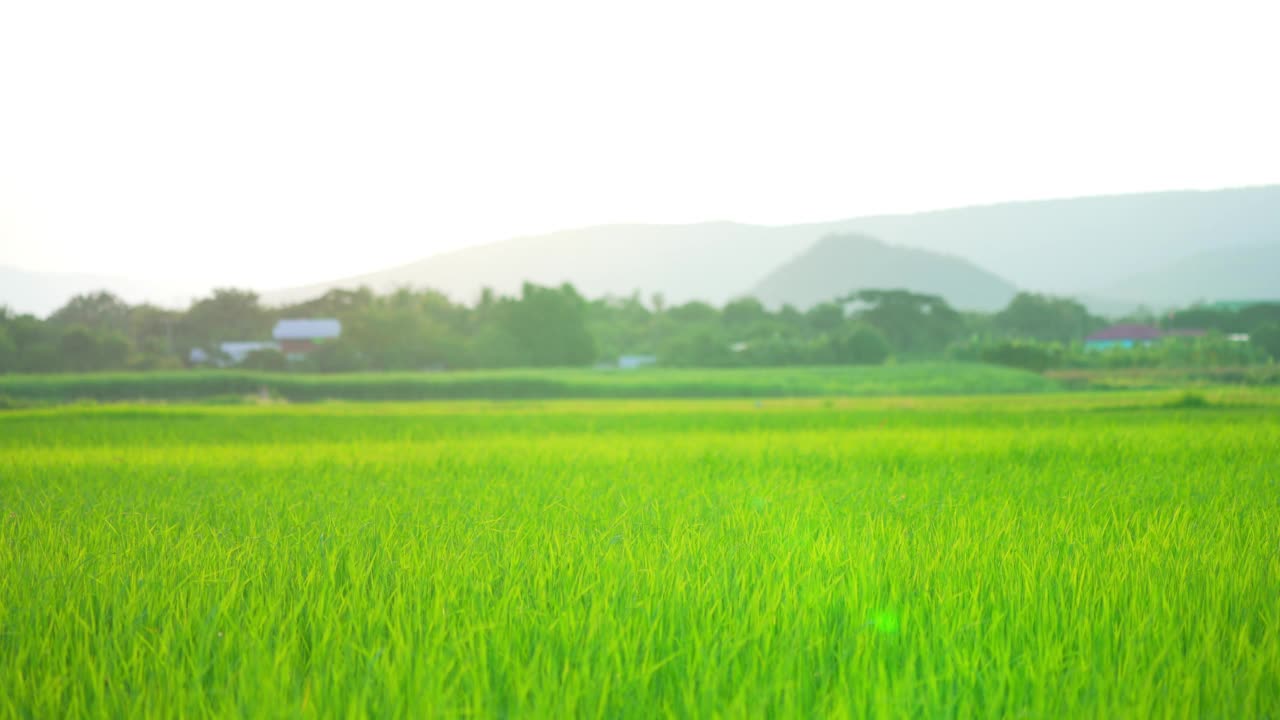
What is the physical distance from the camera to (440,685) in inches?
76.5

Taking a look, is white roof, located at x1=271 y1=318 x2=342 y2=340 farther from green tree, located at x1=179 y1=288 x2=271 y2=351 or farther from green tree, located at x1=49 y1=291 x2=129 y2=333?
green tree, located at x1=49 y1=291 x2=129 y2=333

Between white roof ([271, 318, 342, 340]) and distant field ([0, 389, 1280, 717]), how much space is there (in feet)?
134

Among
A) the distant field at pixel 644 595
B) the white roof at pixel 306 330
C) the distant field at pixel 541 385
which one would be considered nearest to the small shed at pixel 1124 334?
the distant field at pixel 541 385

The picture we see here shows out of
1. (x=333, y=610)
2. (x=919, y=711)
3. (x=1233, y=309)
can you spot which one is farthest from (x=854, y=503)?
(x=1233, y=309)

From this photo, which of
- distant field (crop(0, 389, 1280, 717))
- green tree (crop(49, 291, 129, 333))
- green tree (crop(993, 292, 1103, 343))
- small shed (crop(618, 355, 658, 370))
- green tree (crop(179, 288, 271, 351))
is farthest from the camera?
green tree (crop(993, 292, 1103, 343))

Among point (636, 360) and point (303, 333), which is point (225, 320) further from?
point (636, 360)

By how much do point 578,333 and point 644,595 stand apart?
151 feet

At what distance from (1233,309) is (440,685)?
55.6m

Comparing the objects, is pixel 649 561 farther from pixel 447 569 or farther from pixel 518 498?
pixel 518 498

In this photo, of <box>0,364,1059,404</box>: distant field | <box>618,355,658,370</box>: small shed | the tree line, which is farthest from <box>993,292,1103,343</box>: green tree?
<box>618,355,658,370</box>: small shed

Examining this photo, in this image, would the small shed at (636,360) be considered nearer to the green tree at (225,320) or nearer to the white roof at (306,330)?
the white roof at (306,330)

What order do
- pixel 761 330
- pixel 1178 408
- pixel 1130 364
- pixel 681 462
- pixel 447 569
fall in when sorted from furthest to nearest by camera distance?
pixel 761 330, pixel 1130 364, pixel 1178 408, pixel 681 462, pixel 447 569

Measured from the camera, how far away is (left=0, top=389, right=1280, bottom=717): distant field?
6.86 feet

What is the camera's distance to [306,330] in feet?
150
